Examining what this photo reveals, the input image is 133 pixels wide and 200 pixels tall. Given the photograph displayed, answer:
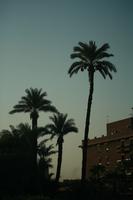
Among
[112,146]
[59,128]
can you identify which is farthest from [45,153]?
[112,146]

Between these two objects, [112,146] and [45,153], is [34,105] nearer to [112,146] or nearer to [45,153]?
[45,153]

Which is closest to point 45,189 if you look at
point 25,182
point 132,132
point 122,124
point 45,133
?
point 25,182

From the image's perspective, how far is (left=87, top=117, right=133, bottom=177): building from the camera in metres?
88.4

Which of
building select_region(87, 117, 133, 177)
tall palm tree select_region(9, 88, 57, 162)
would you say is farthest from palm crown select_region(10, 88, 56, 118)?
building select_region(87, 117, 133, 177)

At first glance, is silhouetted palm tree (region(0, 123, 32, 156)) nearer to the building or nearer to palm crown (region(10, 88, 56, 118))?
palm crown (region(10, 88, 56, 118))

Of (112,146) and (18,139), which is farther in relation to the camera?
(112,146)

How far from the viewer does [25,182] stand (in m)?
58.1

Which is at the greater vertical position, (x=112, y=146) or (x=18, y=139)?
(x=112, y=146)

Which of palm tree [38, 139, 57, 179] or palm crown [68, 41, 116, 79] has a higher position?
palm crown [68, 41, 116, 79]

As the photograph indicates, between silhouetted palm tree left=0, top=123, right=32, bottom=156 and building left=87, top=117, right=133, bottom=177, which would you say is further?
building left=87, top=117, right=133, bottom=177

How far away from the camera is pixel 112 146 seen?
9506 centimetres

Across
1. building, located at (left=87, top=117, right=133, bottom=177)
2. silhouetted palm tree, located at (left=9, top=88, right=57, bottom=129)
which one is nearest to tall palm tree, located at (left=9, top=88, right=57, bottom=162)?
silhouetted palm tree, located at (left=9, top=88, right=57, bottom=129)

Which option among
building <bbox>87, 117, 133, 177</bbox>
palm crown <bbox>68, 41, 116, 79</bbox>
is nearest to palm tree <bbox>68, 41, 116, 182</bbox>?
palm crown <bbox>68, 41, 116, 79</bbox>

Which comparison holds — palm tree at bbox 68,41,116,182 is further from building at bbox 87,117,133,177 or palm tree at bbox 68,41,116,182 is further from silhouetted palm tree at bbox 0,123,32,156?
building at bbox 87,117,133,177
